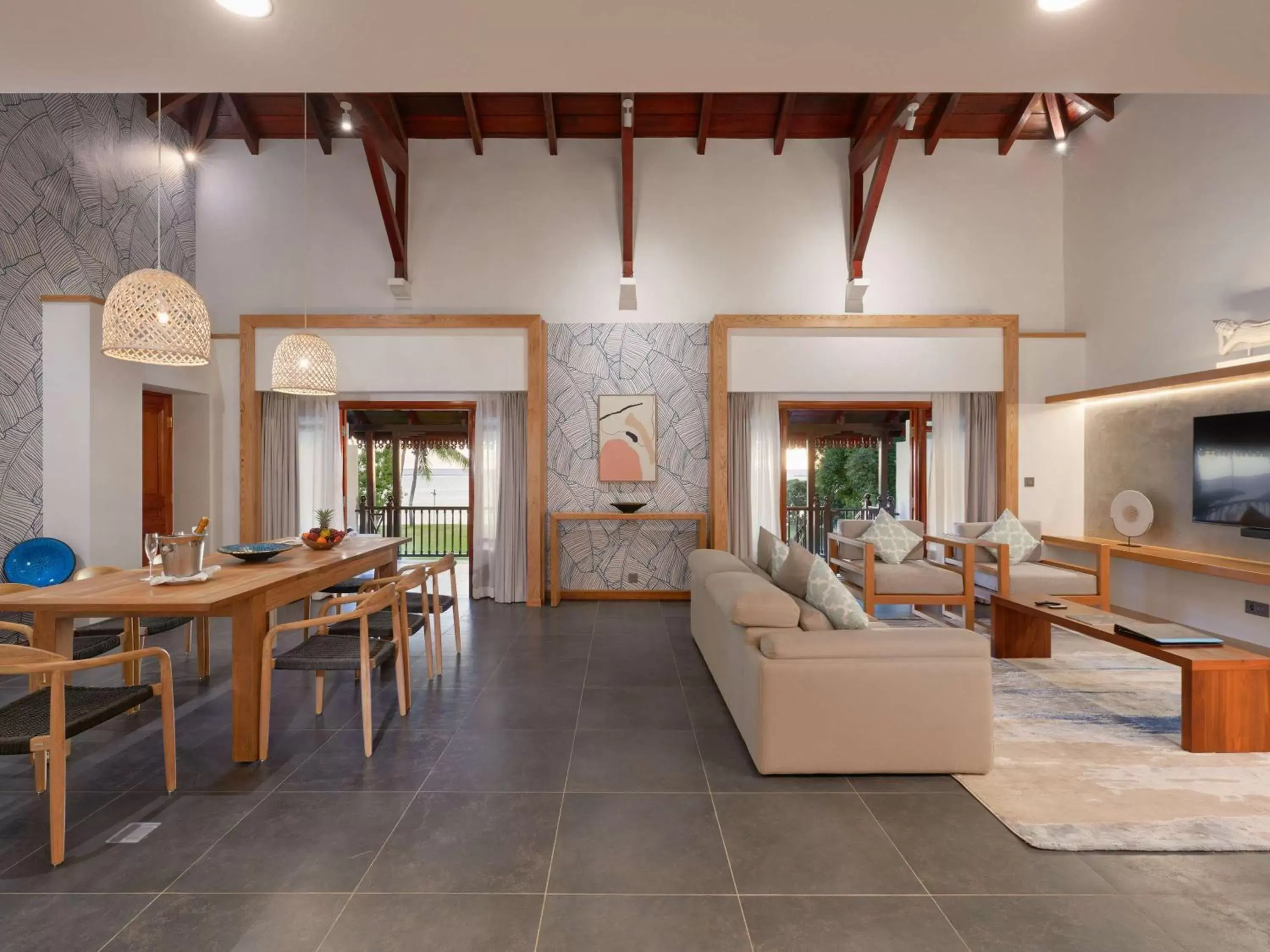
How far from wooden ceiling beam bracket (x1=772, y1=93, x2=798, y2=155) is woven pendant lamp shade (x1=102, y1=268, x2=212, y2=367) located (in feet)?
16.4

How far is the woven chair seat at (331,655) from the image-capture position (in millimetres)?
2826

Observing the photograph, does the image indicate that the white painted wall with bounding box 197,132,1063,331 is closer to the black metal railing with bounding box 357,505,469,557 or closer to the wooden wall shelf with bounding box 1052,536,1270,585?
the wooden wall shelf with bounding box 1052,536,1270,585

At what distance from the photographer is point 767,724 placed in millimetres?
2648

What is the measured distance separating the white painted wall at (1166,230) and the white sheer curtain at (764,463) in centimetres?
293

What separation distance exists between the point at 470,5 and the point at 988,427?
6.14 m

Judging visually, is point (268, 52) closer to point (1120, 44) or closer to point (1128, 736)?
point (1120, 44)

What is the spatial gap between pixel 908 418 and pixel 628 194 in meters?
3.74

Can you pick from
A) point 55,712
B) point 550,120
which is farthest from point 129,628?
point 550,120

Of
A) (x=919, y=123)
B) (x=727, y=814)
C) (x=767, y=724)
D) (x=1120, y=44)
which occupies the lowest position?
(x=727, y=814)

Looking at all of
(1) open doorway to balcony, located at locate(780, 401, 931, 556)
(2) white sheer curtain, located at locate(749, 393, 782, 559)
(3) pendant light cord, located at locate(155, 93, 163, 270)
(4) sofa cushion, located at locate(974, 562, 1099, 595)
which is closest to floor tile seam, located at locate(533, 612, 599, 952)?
(2) white sheer curtain, located at locate(749, 393, 782, 559)

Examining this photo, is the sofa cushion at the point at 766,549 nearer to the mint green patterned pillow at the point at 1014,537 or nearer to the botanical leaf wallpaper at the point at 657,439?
the botanical leaf wallpaper at the point at 657,439

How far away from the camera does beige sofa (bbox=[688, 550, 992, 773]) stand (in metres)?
2.65

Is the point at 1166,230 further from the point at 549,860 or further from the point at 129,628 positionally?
the point at 129,628

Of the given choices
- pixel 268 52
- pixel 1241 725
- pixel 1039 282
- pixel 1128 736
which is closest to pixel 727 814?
pixel 1128 736
